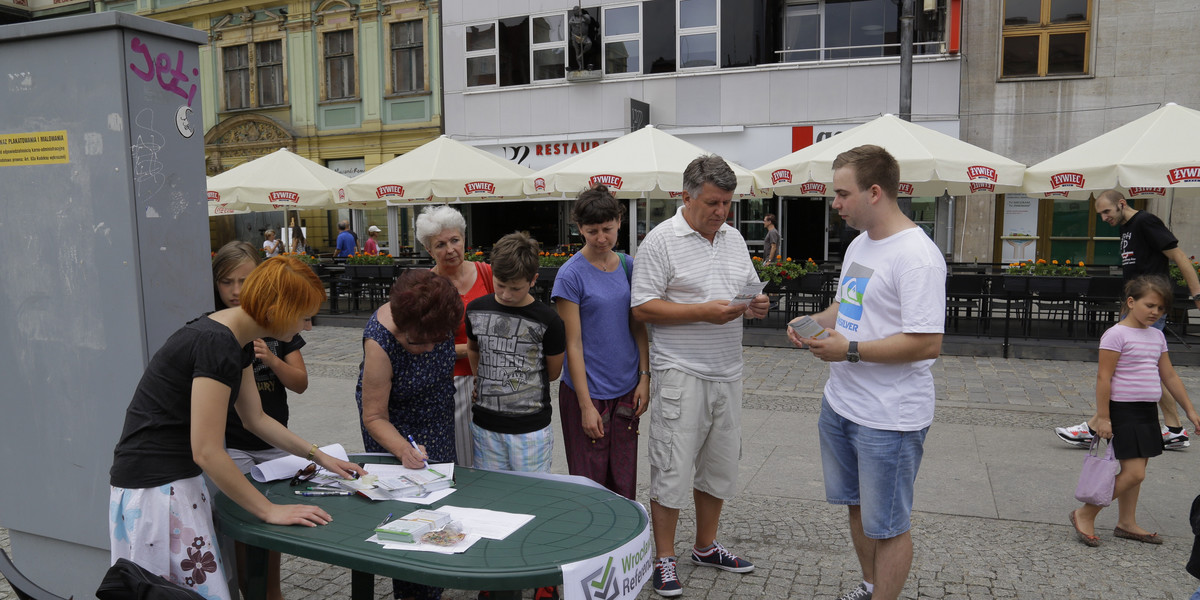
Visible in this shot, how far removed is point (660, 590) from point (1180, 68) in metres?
16.1

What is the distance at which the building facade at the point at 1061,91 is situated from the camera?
48.6ft

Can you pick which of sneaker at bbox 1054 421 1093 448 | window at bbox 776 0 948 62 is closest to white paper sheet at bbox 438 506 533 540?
sneaker at bbox 1054 421 1093 448

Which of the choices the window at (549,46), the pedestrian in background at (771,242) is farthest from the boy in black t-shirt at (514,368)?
the window at (549,46)

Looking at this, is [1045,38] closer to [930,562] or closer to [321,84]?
[930,562]

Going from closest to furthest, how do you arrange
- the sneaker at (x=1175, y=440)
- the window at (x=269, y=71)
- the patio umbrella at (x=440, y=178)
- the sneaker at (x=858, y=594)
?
1. the sneaker at (x=858, y=594)
2. the sneaker at (x=1175, y=440)
3. the patio umbrella at (x=440, y=178)
4. the window at (x=269, y=71)

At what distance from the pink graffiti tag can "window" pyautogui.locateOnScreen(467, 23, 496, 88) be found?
1755 cm

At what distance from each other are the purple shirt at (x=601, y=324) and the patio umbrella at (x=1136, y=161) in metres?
7.45

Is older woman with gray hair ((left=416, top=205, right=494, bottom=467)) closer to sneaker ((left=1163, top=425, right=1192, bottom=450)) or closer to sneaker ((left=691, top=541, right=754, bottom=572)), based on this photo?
sneaker ((left=691, top=541, right=754, bottom=572))

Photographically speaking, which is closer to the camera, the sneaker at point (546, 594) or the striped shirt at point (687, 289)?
the sneaker at point (546, 594)

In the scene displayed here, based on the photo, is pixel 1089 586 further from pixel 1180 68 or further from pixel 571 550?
pixel 1180 68

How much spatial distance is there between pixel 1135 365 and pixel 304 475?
393 cm

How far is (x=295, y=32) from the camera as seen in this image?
22203mm

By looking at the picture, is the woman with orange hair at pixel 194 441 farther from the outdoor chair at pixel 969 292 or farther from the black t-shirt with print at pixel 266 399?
the outdoor chair at pixel 969 292

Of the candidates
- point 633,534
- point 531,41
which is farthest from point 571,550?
point 531,41
